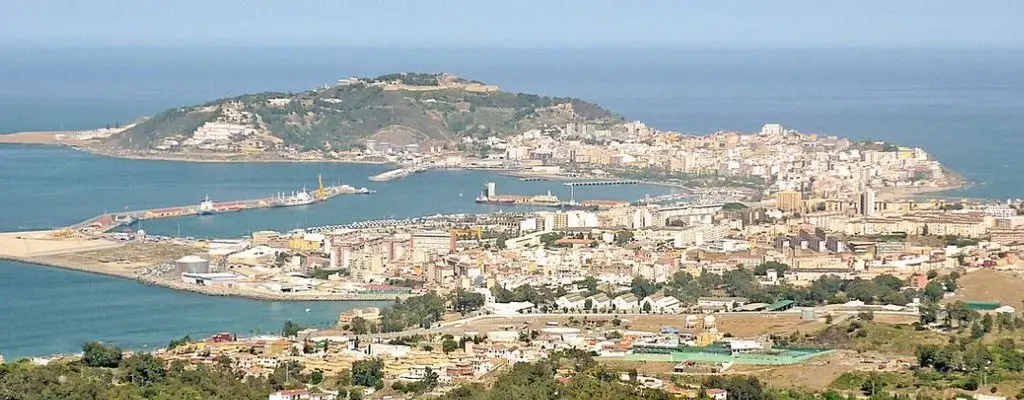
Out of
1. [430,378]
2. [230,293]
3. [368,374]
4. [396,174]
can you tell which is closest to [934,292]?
[430,378]

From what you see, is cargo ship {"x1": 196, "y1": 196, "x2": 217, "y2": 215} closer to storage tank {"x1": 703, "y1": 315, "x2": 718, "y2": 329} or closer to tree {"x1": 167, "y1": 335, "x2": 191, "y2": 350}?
tree {"x1": 167, "y1": 335, "x2": 191, "y2": 350}

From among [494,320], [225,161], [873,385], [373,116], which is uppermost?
[373,116]

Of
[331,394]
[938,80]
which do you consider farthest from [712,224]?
[938,80]

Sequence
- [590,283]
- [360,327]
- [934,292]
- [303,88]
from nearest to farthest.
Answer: [360,327] < [934,292] < [590,283] < [303,88]

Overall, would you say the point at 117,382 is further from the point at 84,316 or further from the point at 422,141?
the point at 422,141

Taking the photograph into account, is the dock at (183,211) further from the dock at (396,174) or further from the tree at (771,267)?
the tree at (771,267)

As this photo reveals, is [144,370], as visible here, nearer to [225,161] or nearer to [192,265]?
[192,265]

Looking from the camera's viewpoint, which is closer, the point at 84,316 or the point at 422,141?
the point at 84,316
